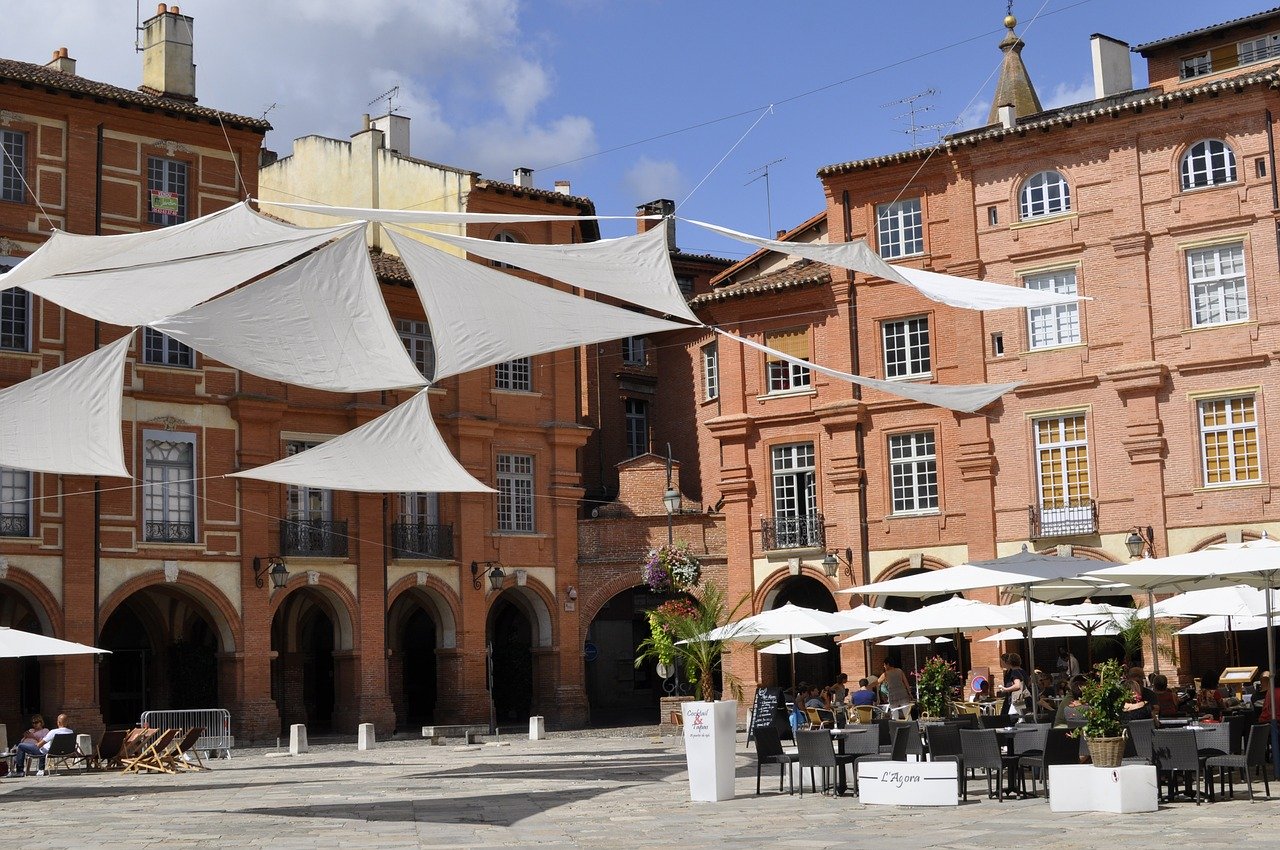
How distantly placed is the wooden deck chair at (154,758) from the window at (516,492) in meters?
12.7

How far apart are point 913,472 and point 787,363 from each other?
12.6ft

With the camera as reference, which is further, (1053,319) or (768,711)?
(1053,319)

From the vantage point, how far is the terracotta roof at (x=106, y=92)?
29.4m

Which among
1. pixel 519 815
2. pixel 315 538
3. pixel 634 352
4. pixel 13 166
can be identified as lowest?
pixel 519 815

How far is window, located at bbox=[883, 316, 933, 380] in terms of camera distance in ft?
110

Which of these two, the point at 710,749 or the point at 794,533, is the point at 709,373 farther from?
the point at 710,749

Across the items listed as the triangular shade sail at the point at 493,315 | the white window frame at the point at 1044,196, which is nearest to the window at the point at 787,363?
the white window frame at the point at 1044,196

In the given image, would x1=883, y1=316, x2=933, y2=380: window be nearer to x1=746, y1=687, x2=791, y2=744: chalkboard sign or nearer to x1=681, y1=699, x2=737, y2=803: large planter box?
x1=746, y1=687, x2=791, y2=744: chalkboard sign

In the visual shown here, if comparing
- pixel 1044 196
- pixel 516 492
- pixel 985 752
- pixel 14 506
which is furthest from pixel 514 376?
pixel 985 752

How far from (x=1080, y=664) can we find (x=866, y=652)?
169 inches

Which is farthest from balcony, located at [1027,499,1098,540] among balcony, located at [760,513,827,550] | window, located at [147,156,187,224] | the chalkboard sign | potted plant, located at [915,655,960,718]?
window, located at [147,156,187,224]

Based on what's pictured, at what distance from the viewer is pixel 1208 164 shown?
1207 inches

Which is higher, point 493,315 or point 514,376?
point 514,376

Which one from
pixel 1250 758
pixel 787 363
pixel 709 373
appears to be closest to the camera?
pixel 1250 758
